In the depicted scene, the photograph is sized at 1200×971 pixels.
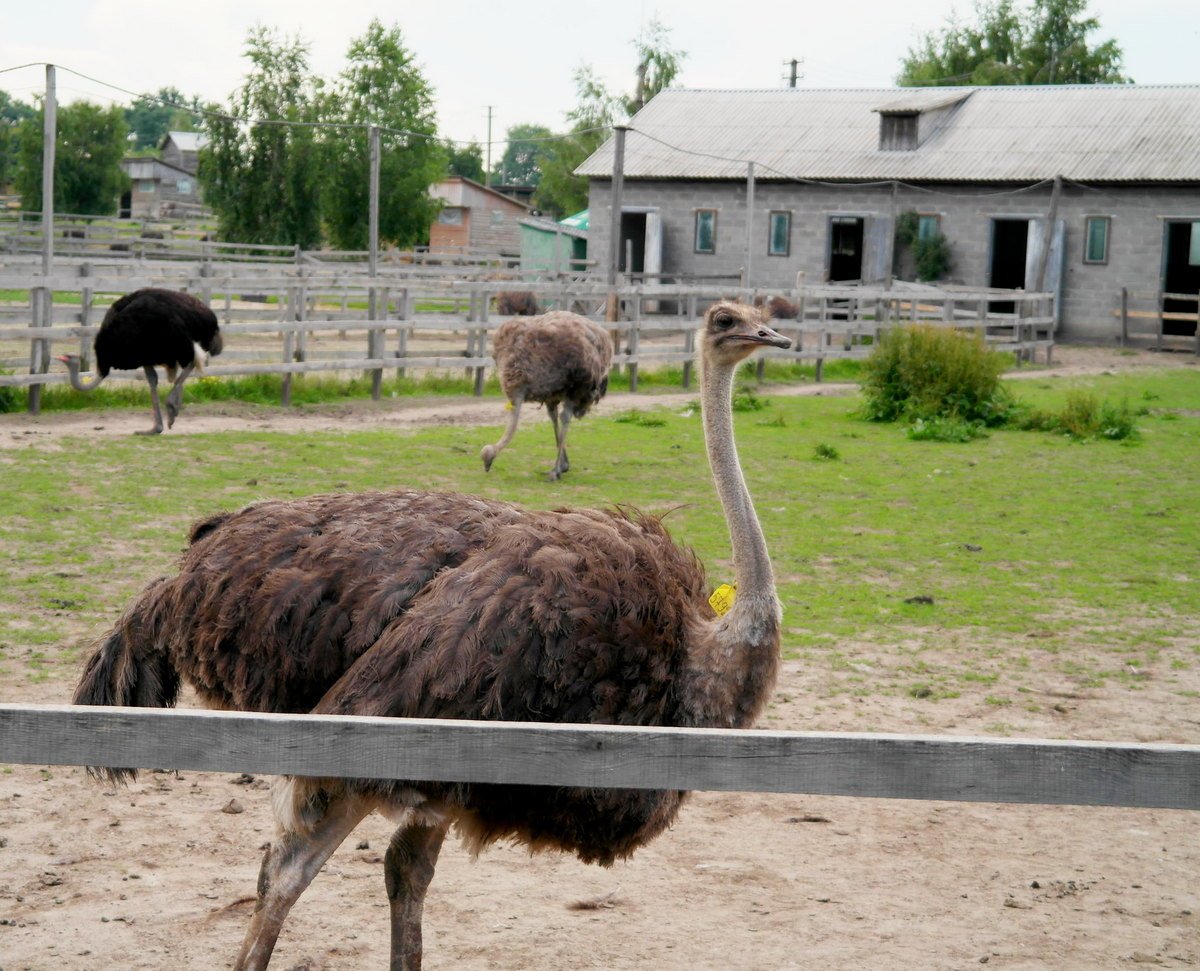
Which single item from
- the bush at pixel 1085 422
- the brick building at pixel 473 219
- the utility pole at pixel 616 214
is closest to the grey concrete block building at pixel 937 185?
the utility pole at pixel 616 214

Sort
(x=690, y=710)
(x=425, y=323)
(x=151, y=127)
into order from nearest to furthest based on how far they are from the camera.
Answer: (x=690, y=710)
(x=425, y=323)
(x=151, y=127)

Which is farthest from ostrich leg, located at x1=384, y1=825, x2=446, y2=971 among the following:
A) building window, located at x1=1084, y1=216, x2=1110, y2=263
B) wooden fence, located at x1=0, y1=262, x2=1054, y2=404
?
building window, located at x1=1084, y1=216, x2=1110, y2=263

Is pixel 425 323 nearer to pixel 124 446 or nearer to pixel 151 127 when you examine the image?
pixel 124 446

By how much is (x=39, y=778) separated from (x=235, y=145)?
3479 cm

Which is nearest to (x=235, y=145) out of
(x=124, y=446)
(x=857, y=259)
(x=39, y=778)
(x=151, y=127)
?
(x=857, y=259)

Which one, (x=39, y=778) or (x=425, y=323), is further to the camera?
(x=425, y=323)

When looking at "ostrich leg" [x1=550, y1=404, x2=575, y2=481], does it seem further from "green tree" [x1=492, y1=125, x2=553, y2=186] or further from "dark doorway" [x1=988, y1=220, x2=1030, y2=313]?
"green tree" [x1=492, y1=125, x2=553, y2=186]

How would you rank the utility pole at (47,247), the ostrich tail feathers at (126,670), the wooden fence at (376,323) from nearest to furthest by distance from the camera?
1. the ostrich tail feathers at (126,670)
2. the utility pole at (47,247)
3. the wooden fence at (376,323)

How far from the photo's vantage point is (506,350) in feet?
35.5

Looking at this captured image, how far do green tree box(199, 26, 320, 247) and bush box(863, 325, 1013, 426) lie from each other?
999 inches

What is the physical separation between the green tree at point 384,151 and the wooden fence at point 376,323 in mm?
11294

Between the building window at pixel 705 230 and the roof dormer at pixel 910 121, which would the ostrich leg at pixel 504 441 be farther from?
the roof dormer at pixel 910 121

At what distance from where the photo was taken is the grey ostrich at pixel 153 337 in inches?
471

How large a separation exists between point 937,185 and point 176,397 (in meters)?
21.1
